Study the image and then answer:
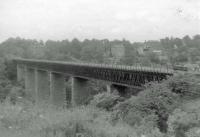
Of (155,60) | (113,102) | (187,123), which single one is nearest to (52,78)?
(155,60)

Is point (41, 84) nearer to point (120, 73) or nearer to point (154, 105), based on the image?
point (120, 73)

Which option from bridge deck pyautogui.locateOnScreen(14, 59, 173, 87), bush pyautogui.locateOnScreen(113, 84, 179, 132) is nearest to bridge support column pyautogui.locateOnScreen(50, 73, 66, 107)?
bridge deck pyautogui.locateOnScreen(14, 59, 173, 87)

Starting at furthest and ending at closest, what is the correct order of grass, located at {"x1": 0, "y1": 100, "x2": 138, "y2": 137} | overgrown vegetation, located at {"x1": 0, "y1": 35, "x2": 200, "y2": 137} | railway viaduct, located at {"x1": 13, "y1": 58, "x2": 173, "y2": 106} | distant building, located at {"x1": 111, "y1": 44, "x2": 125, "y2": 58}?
distant building, located at {"x1": 111, "y1": 44, "x2": 125, "y2": 58}
railway viaduct, located at {"x1": 13, "y1": 58, "x2": 173, "y2": 106}
overgrown vegetation, located at {"x1": 0, "y1": 35, "x2": 200, "y2": 137}
grass, located at {"x1": 0, "y1": 100, "x2": 138, "y2": 137}

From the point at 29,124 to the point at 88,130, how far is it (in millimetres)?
1278

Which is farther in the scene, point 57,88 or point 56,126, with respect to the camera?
point 57,88

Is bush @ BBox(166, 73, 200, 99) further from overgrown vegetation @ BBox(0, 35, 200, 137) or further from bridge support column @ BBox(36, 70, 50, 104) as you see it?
bridge support column @ BBox(36, 70, 50, 104)

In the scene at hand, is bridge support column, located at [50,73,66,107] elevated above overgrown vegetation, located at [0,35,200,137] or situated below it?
below

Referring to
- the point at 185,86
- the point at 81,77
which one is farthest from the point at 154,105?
the point at 81,77

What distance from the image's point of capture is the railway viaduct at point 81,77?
24.0 meters

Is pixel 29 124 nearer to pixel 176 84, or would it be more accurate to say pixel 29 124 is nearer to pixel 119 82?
pixel 176 84

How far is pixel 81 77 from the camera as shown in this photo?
39688 millimetres

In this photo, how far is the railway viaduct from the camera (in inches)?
945

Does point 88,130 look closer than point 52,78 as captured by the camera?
Yes

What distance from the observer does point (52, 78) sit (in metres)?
56.3
